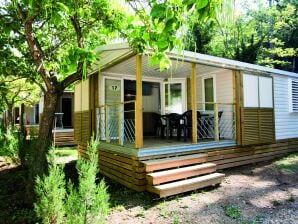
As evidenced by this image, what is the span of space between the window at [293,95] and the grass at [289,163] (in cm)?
188

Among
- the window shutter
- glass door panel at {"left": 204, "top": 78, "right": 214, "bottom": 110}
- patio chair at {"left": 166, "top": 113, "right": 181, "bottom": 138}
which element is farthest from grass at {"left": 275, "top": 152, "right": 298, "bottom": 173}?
patio chair at {"left": 166, "top": 113, "right": 181, "bottom": 138}

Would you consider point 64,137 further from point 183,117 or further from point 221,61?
point 221,61

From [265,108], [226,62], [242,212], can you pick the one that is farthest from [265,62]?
[242,212]

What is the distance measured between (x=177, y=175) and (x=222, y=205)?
1.06 meters

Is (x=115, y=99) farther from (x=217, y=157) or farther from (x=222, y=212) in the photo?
(x=222, y=212)

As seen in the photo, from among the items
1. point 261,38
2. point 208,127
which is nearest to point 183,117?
point 208,127

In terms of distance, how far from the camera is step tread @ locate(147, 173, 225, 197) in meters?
4.91

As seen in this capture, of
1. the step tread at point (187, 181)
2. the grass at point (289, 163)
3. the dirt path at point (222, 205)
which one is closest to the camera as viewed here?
the dirt path at point (222, 205)

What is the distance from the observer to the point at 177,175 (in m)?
5.43

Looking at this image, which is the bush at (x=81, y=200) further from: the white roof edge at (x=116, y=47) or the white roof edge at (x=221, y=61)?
the white roof edge at (x=221, y=61)

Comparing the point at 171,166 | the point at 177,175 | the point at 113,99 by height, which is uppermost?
the point at 113,99

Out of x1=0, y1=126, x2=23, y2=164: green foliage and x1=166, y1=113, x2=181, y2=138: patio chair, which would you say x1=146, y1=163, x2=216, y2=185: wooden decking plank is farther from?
x1=0, y1=126, x2=23, y2=164: green foliage

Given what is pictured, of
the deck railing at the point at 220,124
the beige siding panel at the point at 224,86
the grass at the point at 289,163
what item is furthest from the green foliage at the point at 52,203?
the beige siding panel at the point at 224,86

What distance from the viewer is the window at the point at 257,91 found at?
805 centimetres
